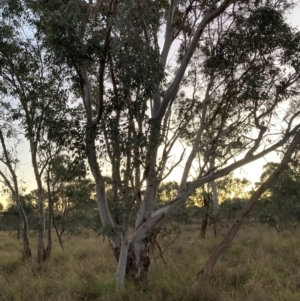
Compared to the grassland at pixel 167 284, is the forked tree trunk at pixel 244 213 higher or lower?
higher

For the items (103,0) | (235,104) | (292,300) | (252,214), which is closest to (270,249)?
(235,104)

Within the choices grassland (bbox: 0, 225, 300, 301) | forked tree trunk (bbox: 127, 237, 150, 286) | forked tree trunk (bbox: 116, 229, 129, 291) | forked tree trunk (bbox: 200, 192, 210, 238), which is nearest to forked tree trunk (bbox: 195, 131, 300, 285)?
grassland (bbox: 0, 225, 300, 301)

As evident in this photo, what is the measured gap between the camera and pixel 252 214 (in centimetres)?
2600

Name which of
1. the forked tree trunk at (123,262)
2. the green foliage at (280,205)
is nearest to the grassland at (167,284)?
the forked tree trunk at (123,262)

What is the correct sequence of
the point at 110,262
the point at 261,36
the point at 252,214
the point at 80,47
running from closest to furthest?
the point at 80,47 < the point at 261,36 < the point at 110,262 < the point at 252,214

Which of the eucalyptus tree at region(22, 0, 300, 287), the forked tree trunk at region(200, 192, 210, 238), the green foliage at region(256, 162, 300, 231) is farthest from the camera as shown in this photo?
the green foliage at region(256, 162, 300, 231)

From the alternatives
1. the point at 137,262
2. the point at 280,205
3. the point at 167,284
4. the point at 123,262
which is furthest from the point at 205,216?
the point at 123,262

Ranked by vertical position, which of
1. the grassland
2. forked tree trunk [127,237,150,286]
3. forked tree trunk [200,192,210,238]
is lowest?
the grassland

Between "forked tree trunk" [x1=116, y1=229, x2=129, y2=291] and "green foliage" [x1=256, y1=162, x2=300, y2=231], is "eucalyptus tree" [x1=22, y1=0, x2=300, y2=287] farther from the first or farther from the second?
"green foliage" [x1=256, y1=162, x2=300, y2=231]

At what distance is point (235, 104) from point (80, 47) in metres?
4.48

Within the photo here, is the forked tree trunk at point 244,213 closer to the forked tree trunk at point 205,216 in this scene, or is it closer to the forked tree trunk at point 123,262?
the forked tree trunk at point 123,262

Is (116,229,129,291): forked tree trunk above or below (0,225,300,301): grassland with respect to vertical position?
above

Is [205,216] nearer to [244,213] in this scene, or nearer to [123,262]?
[244,213]

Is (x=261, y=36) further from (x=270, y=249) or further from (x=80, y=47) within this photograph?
(x=270, y=249)
